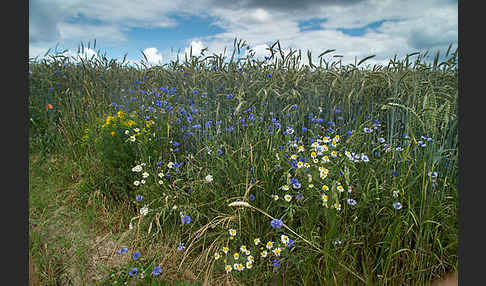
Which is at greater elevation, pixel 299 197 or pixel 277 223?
pixel 299 197

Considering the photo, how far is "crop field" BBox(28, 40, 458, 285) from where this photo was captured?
2.11 meters

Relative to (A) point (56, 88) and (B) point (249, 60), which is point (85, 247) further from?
(A) point (56, 88)

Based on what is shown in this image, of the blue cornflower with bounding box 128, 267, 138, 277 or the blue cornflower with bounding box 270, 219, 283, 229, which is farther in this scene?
the blue cornflower with bounding box 128, 267, 138, 277

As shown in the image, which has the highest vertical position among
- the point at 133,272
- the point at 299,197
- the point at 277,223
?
the point at 299,197

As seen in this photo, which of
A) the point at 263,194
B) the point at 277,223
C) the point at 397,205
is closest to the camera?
the point at 277,223

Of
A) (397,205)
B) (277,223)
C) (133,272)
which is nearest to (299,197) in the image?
(277,223)

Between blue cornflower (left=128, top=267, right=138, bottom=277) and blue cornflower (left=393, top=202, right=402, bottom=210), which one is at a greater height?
blue cornflower (left=393, top=202, right=402, bottom=210)

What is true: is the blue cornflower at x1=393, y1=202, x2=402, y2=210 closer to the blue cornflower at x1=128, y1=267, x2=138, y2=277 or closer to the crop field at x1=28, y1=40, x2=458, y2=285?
the crop field at x1=28, y1=40, x2=458, y2=285

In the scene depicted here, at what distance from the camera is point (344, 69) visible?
3.65 meters

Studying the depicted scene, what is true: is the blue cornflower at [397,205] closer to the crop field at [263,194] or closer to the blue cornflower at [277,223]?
the crop field at [263,194]

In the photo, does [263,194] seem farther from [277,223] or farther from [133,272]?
[133,272]

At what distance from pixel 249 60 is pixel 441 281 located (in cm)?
282

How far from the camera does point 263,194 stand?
2424mm

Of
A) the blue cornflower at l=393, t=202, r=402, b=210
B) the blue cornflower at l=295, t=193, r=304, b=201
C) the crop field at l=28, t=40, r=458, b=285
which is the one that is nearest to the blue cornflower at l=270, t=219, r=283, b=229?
the crop field at l=28, t=40, r=458, b=285
